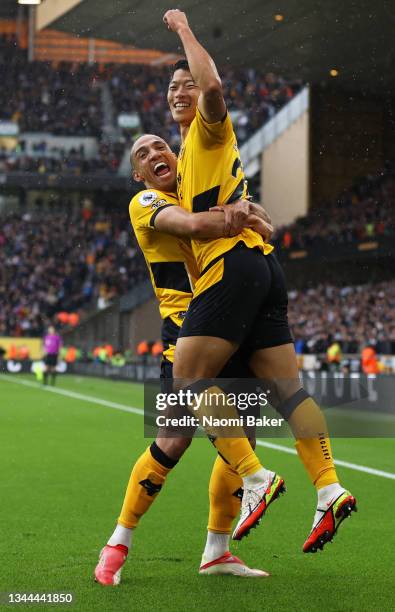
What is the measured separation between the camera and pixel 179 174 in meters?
5.04

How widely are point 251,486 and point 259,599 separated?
0.49 meters

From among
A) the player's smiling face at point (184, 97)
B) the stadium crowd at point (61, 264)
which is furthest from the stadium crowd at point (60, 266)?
the player's smiling face at point (184, 97)

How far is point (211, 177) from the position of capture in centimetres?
484

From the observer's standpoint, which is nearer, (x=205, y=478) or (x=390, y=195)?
(x=205, y=478)

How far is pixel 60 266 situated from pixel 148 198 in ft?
138

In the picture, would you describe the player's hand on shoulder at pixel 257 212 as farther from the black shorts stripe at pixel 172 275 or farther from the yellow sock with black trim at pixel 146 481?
the yellow sock with black trim at pixel 146 481

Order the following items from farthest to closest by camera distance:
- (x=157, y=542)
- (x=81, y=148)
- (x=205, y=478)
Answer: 1. (x=81, y=148)
2. (x=205, y=478)
3. (x=157, y=542)

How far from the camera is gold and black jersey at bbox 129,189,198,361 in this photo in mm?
5152

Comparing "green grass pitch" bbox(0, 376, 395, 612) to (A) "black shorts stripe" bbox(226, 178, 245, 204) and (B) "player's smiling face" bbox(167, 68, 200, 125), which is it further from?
(B) "player's smiling face" bbox(167, 68, 200, 125)

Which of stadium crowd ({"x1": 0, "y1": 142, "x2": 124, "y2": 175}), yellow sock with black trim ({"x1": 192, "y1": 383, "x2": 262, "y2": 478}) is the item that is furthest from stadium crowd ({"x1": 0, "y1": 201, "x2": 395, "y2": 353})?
yellow sock with black trim ({"x1": 192, "y1": 383, "x2": 262, "y2": 478})

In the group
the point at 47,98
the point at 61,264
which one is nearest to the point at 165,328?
the point at 61,264

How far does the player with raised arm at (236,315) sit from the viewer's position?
15.2 feet

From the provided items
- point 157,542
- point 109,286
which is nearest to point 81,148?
point 109,286

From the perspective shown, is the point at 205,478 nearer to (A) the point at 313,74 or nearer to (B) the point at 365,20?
(B) the point at 365,20
